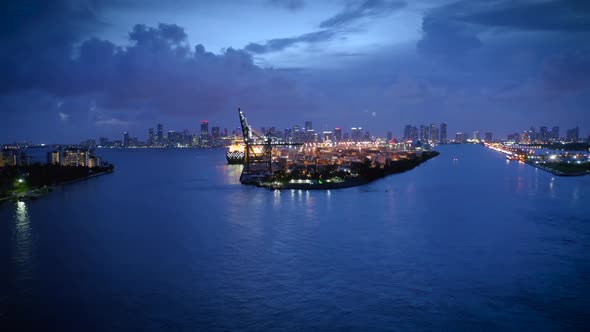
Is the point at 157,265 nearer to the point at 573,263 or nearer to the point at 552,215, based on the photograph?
the point at 573,263

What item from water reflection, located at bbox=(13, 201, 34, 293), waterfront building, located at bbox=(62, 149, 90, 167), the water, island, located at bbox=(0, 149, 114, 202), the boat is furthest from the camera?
the boat

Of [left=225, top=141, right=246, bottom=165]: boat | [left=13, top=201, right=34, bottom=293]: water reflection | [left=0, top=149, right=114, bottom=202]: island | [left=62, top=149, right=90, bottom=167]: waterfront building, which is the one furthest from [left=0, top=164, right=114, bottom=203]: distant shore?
[left=225, top=141, right=246, bottom=165]: boat

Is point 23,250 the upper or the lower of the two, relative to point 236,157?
lower

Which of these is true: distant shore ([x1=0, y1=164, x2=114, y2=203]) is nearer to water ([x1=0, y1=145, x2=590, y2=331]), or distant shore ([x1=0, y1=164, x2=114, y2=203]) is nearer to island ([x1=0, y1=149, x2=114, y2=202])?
island ([x1=0, y1=149, x2=114, y2=202])

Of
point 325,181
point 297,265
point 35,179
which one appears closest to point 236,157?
point 325,181

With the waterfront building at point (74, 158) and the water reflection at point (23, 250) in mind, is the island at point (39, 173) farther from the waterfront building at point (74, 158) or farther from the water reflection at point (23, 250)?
the water reflection at point (23, 250)

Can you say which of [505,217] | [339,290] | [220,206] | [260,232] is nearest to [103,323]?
[339,290]

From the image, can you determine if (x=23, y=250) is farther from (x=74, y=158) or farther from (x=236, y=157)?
(x=236, y=157)

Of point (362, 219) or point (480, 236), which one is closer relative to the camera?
point (480, 236)
